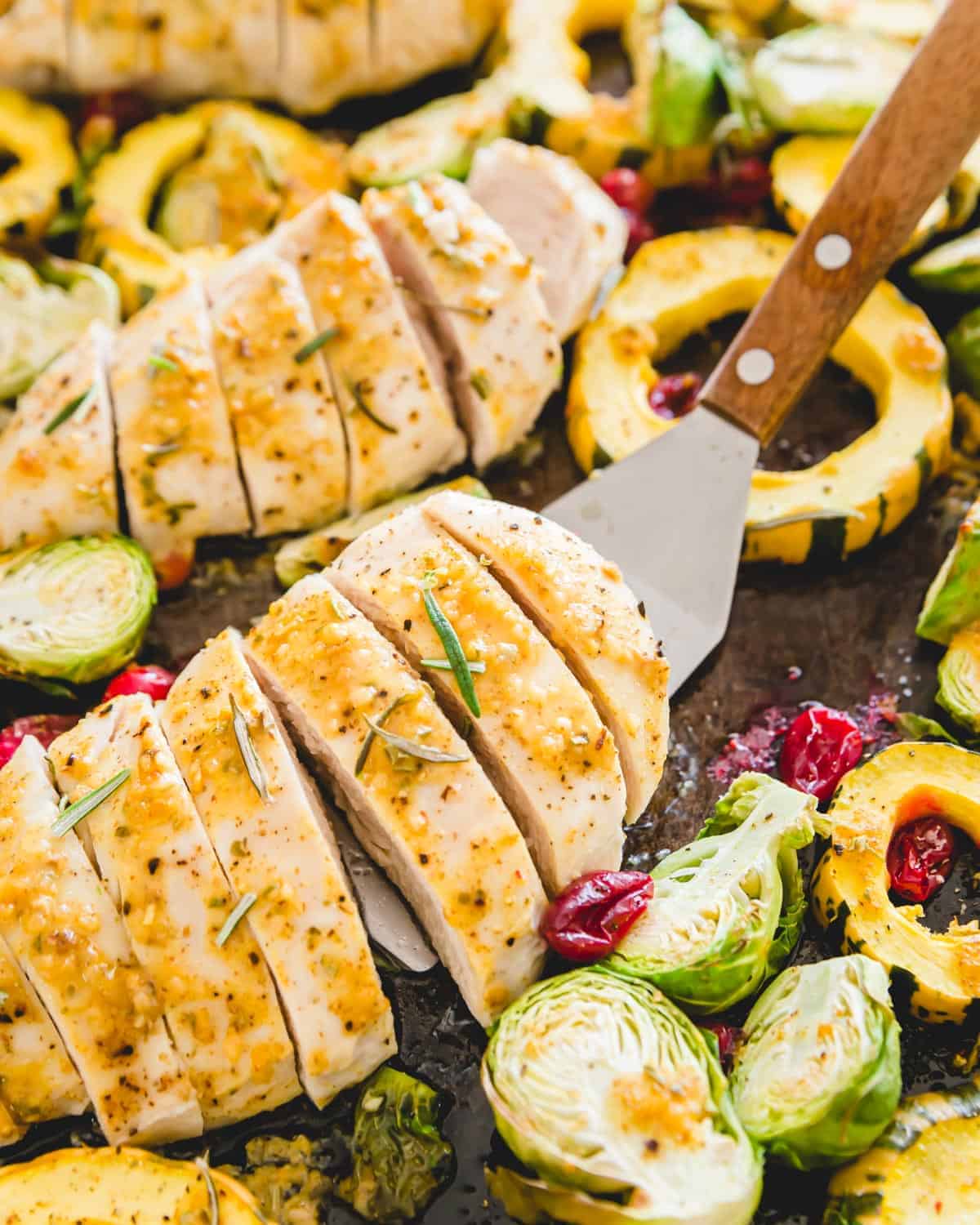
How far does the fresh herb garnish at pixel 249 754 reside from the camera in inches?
145

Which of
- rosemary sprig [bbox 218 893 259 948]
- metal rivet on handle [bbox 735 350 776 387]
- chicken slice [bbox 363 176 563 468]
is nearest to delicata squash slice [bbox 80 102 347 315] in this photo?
chicken slice [bbox 363 176 563 468]

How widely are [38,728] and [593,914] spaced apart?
2077 mm

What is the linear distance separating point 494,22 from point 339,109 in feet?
2.81

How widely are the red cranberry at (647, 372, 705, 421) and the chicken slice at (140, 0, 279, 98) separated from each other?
2450 mm

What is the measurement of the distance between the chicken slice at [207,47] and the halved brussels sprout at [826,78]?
2231mm

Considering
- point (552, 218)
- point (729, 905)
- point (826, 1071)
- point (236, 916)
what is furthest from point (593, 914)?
point (552, 218)

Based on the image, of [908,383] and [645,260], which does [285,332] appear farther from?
[908,383]

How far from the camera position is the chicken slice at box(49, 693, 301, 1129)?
11.8ft

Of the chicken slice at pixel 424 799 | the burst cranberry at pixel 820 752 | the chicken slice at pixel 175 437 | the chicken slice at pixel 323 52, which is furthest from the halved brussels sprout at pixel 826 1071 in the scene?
the chicken slice at pixel 323 52

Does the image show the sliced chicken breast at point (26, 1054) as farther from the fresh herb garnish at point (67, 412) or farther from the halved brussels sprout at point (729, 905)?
the fresh herb garnish at point (67, 412)

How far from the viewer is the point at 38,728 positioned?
466 centimetres

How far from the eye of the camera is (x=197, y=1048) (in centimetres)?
362

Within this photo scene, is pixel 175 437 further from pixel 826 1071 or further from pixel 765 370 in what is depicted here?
pixel 826 1071

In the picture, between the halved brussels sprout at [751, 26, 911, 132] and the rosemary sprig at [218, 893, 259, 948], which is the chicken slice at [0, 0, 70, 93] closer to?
the halved brussels sprout at [751, 26, 911, 132]
